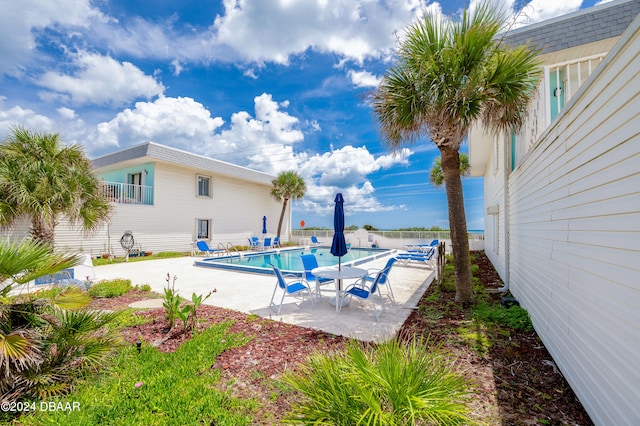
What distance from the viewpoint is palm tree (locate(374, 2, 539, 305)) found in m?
4.67

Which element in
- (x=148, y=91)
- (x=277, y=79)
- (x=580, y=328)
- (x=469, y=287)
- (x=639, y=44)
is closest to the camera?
(x=639, y=44)

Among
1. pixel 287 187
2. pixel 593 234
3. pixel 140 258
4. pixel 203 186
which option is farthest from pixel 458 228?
pixel 287 187

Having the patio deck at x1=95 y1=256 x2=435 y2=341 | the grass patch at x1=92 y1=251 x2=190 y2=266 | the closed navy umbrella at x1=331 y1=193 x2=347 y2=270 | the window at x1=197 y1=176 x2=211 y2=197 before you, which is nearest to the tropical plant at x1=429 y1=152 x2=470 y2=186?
the patio deck at x1=95 y1=256 x2=435 y2=341

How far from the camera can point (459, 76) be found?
15.6 ft

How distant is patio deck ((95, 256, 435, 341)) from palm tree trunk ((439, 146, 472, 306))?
1.03 meters

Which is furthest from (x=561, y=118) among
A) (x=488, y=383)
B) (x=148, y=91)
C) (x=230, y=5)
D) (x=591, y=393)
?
(x=148, y=91)

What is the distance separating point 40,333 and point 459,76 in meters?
6.62

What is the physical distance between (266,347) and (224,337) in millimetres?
750

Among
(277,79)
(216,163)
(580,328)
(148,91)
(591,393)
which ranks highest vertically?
(277,79)

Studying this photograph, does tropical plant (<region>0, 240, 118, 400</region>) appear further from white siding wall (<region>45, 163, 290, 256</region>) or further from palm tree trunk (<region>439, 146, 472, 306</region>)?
white siding wall (<region>45, 163, 290, 256</region>)

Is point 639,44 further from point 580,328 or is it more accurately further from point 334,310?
point 334,310

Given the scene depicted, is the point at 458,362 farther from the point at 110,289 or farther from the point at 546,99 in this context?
the point at 110,289

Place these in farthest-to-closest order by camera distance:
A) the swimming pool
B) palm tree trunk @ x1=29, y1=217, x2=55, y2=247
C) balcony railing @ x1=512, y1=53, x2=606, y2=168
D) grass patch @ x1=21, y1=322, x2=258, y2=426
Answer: the swimming pool
palm tree trunk @ x1=29, y1=217, x2=55, y2=247
balcony railing @ x1=512, y1=53, x2=606, y2=168
grass patch @ x1=21, y1=322, x2=258, y2=426

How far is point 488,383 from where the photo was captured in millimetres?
2766
